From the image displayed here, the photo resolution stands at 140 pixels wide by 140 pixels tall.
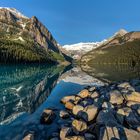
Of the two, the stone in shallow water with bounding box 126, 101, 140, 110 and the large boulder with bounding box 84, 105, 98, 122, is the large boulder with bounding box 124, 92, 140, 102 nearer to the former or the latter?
the stone in shallow water with bounding box 126, 101, 140, 110

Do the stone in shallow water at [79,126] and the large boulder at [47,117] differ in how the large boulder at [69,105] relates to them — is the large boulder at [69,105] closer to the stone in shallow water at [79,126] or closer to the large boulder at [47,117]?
the large boulder at [47,117]

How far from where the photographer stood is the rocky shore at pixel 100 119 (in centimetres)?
2480

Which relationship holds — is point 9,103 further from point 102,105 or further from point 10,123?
point 102,105

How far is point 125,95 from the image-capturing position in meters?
39.8

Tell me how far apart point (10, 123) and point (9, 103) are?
45.9ft

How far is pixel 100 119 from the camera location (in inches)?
1205

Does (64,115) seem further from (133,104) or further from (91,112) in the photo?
(133,104)

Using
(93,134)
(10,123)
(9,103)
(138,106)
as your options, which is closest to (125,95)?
(138,106)

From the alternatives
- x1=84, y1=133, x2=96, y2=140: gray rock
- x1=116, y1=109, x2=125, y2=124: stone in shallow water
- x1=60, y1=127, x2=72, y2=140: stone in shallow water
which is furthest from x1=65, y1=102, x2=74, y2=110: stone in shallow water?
x1=84, y1=133, x2=96, y2=140: gray rock

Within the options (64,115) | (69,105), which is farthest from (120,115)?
(69,105)

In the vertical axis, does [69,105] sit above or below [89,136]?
below

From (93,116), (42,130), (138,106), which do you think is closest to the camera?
(42,130)

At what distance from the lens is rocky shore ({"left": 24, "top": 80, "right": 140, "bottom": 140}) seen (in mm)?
24797

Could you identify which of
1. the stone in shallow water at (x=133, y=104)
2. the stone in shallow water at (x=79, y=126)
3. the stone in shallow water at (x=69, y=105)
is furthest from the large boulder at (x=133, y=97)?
the stone in shallow water at (x=79, y=126)
